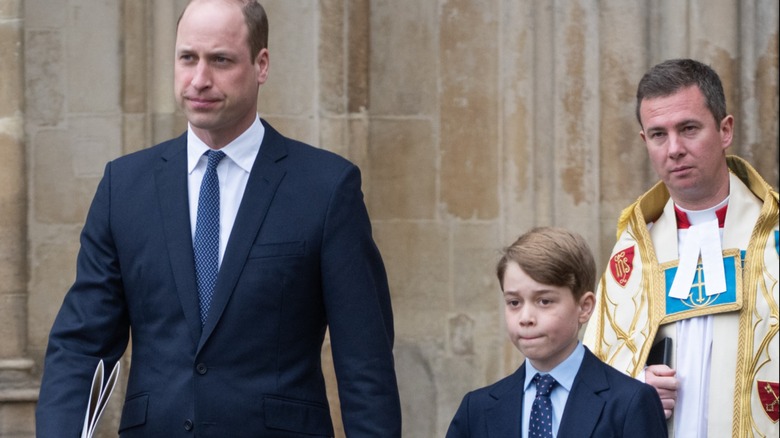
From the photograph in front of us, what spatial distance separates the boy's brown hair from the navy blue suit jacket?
1.11ft

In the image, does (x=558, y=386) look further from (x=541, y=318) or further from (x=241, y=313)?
(x=241, y=313)

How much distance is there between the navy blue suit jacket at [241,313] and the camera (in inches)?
133

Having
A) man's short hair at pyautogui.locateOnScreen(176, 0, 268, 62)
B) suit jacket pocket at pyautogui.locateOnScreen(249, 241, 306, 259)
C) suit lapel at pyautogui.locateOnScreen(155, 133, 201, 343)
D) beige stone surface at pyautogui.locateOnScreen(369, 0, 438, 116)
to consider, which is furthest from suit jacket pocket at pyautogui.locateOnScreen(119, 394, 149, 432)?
beige stone surface at pyautogui.locateOnScreen(369, 0, 438, 116)

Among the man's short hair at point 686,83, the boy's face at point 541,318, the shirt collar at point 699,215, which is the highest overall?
the man's short hair at point 686,83

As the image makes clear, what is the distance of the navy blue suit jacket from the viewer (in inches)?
133

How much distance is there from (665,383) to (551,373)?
1.15ft

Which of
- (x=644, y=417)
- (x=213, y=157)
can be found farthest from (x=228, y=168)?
(x=644, y=417)

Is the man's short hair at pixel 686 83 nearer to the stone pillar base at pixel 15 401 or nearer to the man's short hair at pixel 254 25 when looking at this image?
the man's short hair at pixel 254 25

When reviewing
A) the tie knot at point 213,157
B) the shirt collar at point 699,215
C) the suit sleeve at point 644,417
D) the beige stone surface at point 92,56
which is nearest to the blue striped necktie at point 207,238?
the tie knot at point 213,157

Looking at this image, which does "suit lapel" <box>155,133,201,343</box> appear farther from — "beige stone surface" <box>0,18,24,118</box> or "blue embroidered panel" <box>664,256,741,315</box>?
"beige stone surface" <box>0,18,24,118</box>

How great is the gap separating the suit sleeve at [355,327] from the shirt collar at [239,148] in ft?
0.73

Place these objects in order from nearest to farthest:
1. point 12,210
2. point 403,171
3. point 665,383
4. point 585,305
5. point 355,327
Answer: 1. point 355,327
2. point 585,305
3. point 665,383
4. point 12,210
5. point 403,171

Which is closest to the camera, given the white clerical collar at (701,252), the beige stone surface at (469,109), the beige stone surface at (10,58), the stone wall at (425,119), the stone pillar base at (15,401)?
the white clerical collar at (701,252)

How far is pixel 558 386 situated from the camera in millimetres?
3490
